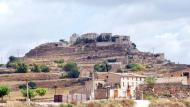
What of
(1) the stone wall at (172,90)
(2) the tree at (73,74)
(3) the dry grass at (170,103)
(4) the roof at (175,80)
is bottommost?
(3) the dry grass at (170,103)

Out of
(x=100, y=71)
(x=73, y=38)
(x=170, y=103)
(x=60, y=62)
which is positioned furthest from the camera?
(x=73, y=38)

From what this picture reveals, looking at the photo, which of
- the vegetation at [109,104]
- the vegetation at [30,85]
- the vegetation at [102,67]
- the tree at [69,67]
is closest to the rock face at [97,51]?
the vegetation at [102,67]

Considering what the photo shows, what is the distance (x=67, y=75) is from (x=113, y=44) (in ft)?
138

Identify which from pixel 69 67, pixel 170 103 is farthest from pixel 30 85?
pixel 170 103

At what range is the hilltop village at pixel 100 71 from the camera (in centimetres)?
7844

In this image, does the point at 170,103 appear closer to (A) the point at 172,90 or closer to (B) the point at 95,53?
(A) the point at 172,90

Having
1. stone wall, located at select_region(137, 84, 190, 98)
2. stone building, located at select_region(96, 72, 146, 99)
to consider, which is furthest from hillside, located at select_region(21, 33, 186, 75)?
stone wall, located at select_region(137, 84, 190, 98)

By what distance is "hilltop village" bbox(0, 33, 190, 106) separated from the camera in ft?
257

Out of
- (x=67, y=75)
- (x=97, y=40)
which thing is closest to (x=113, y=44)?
(x=97, y=40)

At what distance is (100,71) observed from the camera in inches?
4828

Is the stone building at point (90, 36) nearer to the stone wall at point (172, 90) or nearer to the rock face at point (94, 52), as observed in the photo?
the rock face at point (94, 52)

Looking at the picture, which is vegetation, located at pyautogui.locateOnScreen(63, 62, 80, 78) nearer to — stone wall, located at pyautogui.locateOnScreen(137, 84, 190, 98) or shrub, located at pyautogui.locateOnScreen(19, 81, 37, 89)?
shrub, located at pyautogui.locateOnScreen(19, 81, 37, 89)

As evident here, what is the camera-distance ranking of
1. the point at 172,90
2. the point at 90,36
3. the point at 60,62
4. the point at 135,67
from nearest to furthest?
the point at 172,90
the point at 135,67
the point at 60,62
the point at 90,36

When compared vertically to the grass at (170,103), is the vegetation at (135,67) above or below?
above
